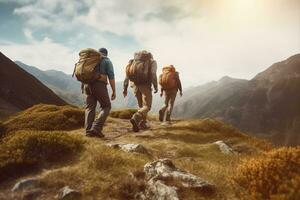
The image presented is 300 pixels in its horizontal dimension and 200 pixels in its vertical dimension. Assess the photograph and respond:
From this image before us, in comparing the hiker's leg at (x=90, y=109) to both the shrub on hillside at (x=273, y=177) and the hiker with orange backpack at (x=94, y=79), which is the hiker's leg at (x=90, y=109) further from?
the shrub on hillside at (x=273, y=177)

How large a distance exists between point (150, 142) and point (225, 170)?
486cm

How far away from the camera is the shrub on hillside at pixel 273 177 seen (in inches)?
242

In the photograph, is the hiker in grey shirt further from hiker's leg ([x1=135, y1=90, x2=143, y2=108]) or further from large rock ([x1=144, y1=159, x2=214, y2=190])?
large rock ([x1=144, y1=159, x2=214, y2=190])

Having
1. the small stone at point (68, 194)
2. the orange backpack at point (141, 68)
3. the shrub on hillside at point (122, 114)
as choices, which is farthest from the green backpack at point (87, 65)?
the shrub on hillside at point (122, 114)

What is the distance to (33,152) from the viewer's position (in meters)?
8.63

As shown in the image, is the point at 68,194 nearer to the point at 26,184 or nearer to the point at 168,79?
the point at 26,184

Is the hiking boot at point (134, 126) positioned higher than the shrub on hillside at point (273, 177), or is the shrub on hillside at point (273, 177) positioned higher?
the hiking boot at point (134, 126)

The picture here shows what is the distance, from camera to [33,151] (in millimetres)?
8688

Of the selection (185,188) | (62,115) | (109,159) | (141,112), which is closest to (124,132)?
(141,112)

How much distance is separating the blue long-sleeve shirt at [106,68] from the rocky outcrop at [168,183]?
5537mm

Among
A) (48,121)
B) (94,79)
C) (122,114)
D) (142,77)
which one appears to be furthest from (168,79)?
(94,79)

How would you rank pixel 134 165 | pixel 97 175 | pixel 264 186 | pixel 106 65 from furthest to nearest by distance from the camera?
1. pixel 106 65
2. pixel 134 165
3. pixel 97 175
4. pixel 264 186

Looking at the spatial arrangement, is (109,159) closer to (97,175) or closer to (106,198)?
(97,175)

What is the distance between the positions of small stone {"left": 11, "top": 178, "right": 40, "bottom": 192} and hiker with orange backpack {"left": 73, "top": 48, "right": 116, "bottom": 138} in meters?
5.36
